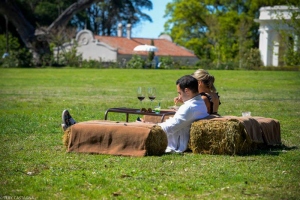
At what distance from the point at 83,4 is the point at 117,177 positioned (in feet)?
186

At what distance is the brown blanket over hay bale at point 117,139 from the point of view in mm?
9781

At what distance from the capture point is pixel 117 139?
9961 millimetres

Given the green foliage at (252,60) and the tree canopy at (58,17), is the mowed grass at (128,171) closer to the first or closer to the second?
the green foliage at (252,60)

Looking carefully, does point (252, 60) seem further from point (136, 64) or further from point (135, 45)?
point (135, 45)

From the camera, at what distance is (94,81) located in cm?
3544

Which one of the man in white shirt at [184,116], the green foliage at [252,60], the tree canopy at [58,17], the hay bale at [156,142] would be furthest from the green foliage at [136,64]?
the hay bale at [156,142]

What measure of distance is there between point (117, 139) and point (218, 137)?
4.95 feet

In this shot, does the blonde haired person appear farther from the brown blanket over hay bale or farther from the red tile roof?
the red tile roof

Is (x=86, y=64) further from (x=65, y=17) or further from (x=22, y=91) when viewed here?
(x=22, y=91)

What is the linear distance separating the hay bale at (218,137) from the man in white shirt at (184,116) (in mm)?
173

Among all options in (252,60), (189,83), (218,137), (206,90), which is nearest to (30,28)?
(252,60)

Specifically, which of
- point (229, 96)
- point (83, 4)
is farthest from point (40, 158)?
point (83, 4)

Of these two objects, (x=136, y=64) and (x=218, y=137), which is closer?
(x=218, y=137)

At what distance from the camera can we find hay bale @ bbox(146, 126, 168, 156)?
9766 millimetres
